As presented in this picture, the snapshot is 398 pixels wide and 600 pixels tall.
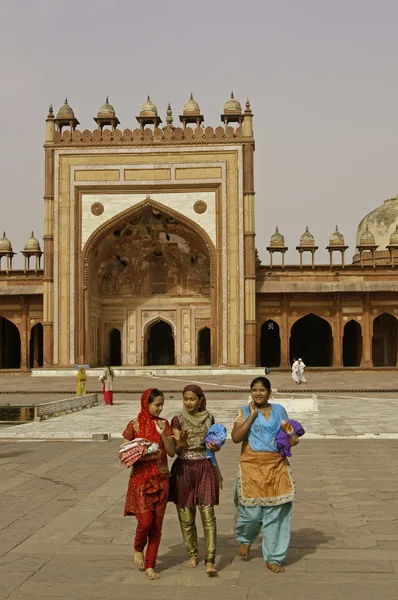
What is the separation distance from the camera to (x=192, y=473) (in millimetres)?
4320

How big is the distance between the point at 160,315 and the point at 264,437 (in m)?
28.0

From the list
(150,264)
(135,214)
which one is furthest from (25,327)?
(135,214)

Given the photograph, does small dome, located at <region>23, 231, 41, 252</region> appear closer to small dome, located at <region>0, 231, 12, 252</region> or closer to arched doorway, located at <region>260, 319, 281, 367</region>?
small dome, located at <region>0, 231, 12, 252</region>

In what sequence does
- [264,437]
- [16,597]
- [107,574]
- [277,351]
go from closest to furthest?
[16,597] → [107,574] → [264,437] → [277,351]

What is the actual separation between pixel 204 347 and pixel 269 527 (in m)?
29.7

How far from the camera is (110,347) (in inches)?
1305

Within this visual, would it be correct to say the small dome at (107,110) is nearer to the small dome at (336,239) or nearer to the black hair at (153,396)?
the small dome at (336,239)

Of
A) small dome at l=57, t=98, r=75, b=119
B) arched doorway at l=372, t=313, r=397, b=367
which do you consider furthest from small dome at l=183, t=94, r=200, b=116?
arched doorway at l=372, t=313, r=397, b=367

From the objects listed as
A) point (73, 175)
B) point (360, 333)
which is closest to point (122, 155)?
point (73, 175)

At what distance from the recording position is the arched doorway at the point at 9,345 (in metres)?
34.0

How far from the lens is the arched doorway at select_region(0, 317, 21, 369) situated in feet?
112

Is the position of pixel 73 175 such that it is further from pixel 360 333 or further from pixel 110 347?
pixel 360 333

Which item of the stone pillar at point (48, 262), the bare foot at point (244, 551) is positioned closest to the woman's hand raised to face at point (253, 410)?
the bare foot at point (244, 551)

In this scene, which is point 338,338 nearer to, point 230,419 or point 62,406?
point 62,406
